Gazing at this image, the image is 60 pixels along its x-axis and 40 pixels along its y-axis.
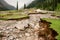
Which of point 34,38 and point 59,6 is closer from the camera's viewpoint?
point 34,38

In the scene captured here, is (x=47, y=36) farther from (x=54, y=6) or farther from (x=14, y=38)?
(x=54, y=6)

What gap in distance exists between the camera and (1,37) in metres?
14.9

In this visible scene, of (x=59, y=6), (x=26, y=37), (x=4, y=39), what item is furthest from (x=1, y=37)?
(x=59, y=6)

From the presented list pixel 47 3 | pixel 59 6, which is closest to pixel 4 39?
pixel 59 6

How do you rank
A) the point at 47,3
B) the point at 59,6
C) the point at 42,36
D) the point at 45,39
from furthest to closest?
the point at 47,3, the point at 59,6, the point at 42,36, the point at 45,39

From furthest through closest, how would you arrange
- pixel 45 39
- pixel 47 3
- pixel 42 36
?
pixel 47 3 → pixel 42 36 → pixel 45 39

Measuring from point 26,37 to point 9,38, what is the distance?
4.87ft

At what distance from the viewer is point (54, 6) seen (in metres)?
58.4

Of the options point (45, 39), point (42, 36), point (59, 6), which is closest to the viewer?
point (45, 39)

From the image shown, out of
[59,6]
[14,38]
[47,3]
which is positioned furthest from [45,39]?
[47,3]

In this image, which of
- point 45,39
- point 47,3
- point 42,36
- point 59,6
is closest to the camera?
point 45,39

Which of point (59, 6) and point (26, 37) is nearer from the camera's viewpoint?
point (26, 37)

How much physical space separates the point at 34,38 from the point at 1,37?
9.04 feet

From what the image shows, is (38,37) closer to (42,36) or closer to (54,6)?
(42,36)
